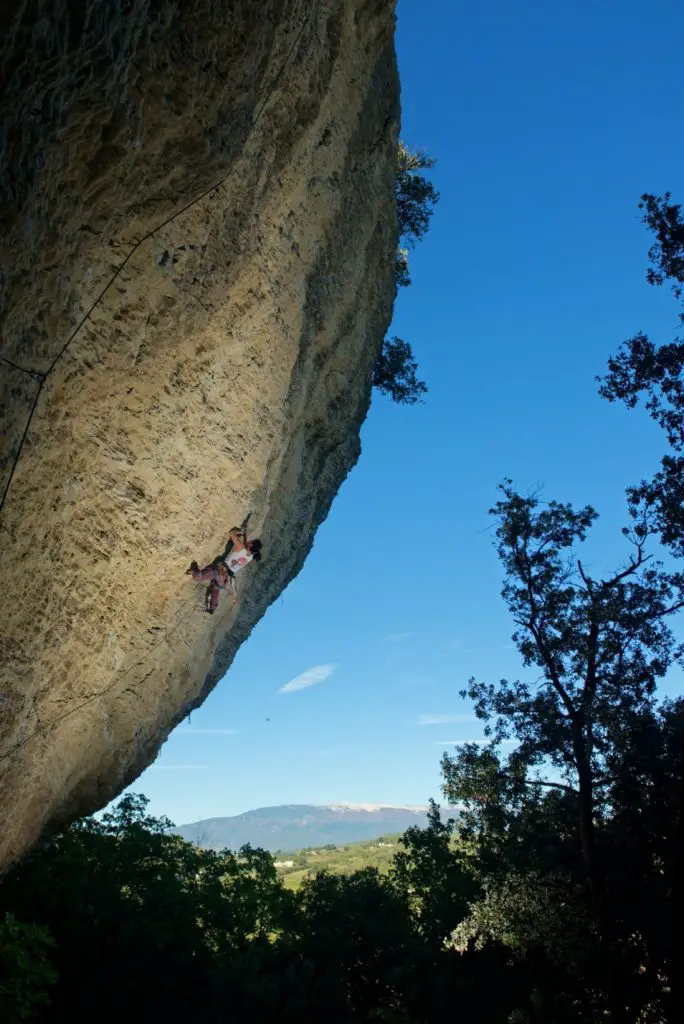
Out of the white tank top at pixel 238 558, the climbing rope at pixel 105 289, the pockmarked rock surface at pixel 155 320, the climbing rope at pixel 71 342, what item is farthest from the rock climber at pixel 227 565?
the climbing rope at pixel 105 289

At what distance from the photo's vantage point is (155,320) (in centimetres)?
804

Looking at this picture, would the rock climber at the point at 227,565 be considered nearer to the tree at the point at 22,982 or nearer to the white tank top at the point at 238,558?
the white tank top at the point at 238,558

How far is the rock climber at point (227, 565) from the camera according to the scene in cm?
1131

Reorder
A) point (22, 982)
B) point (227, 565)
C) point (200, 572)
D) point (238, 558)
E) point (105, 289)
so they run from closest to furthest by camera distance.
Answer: point (105, 289) < point (200, 572) < point (238, 558) < point (227, 565) < point (22, 982)

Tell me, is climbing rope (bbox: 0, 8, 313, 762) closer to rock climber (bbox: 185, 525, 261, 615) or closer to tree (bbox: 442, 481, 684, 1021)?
rock climber (bbox: 185, 525, 261, 615)

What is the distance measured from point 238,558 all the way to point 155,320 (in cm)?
479

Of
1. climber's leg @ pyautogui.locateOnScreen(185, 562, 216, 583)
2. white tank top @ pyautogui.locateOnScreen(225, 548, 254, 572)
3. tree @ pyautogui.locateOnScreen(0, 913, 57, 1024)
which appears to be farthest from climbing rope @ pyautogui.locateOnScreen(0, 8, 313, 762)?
tree @ pyautogui.locateOnScreen(0, 913, 57, 1024)

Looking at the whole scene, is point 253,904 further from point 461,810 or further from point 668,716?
point 668,716

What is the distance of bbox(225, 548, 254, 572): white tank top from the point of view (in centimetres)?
1151

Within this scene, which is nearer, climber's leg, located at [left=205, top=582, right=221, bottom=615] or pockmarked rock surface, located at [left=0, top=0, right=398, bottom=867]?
pockmarked rock surface, located at [left=0, top=0, right=398, bottom=867]

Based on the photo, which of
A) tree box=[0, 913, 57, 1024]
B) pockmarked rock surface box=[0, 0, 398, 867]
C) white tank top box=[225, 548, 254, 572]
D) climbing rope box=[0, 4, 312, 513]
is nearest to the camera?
pockmarked rock surface box=[0, 0, 398, 867]

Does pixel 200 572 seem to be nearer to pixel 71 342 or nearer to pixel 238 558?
pixel 238 558

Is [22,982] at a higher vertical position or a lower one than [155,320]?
lower

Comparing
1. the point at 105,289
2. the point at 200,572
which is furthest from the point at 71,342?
the point at 200,572
